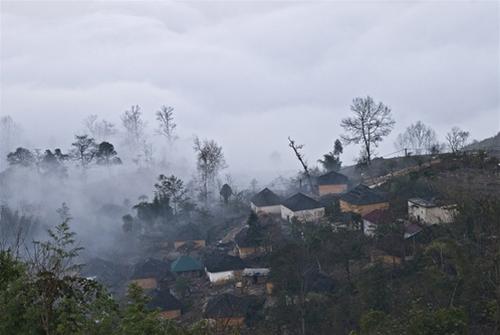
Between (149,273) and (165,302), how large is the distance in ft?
15.4

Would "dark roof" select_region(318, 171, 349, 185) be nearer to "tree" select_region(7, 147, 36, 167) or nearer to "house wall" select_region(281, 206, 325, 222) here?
"house wall" select_region(281, 206, 325, 222)

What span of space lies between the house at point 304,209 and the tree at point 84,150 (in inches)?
778

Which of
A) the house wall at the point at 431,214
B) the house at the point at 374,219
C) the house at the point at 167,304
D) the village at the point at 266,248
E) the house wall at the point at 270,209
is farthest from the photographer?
the house wall at the point at 270,209

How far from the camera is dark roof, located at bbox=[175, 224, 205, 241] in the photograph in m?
32.9

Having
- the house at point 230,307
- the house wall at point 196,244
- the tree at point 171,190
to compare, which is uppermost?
the tree at point 171,190

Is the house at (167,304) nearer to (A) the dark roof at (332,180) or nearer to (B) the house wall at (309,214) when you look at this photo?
(B) the house wall at (309,214)

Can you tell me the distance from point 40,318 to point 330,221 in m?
20.0

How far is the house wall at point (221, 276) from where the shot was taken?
25.8m

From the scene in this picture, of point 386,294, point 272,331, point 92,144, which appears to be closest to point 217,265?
point 272,331

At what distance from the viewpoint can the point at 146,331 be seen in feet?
23.8

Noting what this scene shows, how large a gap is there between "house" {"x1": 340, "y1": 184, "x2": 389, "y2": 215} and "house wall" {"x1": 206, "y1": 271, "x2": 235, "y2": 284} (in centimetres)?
688

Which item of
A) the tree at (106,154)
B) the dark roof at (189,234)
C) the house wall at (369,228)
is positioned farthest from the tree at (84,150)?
the house wall at (369,228)

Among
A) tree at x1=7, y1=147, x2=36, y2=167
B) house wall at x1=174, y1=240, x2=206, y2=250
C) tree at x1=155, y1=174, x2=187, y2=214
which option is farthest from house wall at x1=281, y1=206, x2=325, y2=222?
tree at x1=7, y1=147, x2=36, y2=167

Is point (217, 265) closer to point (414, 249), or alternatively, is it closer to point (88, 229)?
point (414, 249)
